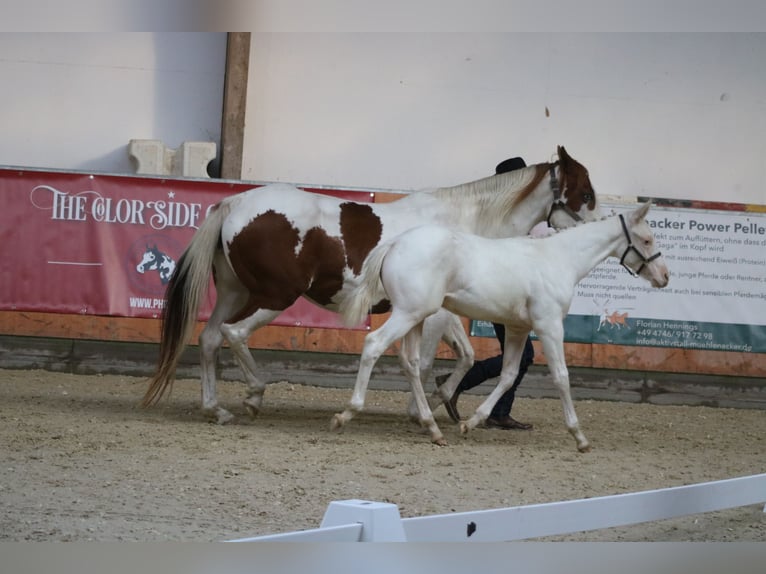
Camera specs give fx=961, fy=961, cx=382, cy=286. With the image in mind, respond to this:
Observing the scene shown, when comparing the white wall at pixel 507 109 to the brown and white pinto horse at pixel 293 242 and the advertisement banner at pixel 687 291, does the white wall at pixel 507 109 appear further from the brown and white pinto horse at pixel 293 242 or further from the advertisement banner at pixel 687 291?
the brown and white pinto horse at pixel 293 242

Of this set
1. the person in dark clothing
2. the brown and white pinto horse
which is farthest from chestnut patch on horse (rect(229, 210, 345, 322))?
the person in dark clothing

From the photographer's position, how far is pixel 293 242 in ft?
19.1

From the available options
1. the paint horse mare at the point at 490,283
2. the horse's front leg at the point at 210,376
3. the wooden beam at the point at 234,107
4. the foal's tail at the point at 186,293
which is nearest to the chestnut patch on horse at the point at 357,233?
the paint horse mare at the point at 490,283

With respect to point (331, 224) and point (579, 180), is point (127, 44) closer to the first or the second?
point (331, 224)

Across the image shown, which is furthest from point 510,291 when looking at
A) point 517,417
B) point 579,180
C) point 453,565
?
point 453,565

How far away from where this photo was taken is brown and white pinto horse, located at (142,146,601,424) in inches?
228

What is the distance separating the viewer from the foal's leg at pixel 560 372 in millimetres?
5492

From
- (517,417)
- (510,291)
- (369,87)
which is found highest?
(369,87)

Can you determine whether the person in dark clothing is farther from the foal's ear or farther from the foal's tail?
the foal's tail

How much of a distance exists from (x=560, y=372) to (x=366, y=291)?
1237mm

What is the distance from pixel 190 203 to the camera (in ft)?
26.6

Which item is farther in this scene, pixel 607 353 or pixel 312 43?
pixel 312 43

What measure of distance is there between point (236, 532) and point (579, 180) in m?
3.78

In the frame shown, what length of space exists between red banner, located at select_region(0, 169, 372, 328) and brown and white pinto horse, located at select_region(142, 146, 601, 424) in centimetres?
204
